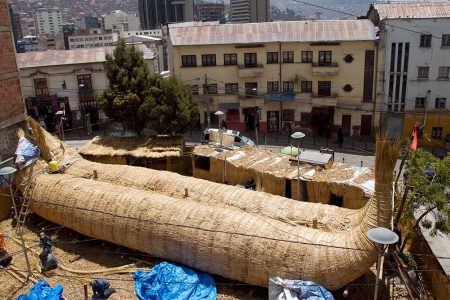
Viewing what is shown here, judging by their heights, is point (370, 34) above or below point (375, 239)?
above

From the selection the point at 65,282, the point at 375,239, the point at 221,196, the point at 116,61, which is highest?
the point at 116,61

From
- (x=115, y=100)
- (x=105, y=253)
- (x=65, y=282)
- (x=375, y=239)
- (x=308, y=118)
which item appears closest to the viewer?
(x=375, y=239)

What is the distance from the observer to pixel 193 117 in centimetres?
3553

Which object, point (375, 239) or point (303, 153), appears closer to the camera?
point (375, 239)

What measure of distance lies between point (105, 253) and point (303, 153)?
1224 centimetres

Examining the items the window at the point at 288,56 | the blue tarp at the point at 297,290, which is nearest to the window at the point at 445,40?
the window at the point at 288,56

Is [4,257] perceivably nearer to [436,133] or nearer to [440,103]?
[436,133]

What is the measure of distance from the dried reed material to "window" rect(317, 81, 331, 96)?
16.4 metres

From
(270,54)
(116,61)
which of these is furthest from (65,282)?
(270,54)

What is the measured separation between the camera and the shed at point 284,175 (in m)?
23.0

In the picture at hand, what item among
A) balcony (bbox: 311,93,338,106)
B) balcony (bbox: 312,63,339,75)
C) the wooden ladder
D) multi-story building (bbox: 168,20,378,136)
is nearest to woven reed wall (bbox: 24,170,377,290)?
the wooden ladder

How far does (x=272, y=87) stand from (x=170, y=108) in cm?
1325

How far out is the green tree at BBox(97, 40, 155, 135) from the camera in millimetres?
34344

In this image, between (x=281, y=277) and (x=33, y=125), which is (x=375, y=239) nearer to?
(x=281, y=277)
